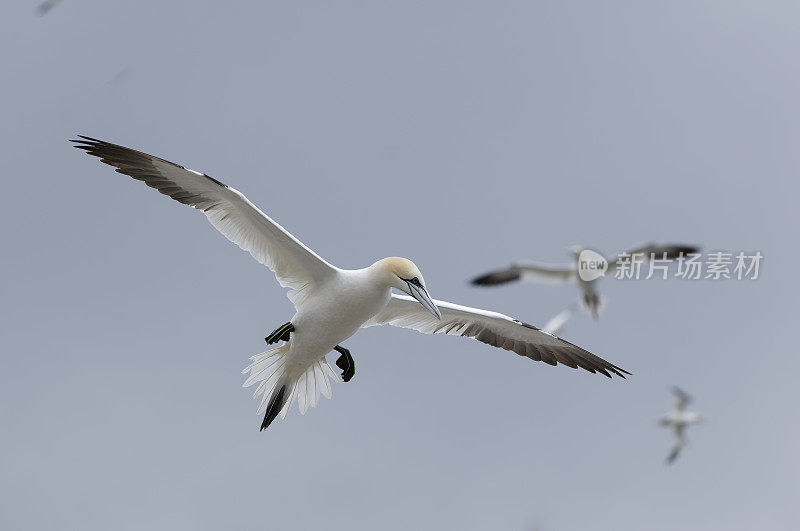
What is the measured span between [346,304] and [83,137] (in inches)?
116

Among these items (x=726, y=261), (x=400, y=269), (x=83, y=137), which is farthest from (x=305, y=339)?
(x=726, y=261)

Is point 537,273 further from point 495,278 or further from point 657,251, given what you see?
point 657,251

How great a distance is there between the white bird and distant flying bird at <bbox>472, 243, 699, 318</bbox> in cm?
795

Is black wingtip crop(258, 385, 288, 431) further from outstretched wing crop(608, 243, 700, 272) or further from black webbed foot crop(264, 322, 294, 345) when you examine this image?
outstretched wing crop(608, 243, 700, 272)

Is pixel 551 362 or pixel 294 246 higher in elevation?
pixel 294 246

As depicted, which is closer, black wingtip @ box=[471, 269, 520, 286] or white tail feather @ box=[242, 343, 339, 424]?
white tail feather @ box=[242, 343, 339, 424]

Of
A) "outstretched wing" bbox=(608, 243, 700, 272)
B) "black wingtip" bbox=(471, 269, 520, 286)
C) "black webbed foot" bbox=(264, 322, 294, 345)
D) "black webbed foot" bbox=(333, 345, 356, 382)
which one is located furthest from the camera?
"black wingtip" bbox=(471, 269, 520, 286)

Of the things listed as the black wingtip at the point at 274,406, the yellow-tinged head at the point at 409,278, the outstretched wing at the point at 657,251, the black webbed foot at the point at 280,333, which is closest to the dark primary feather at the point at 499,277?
the outstretched wing at the point at 657,251

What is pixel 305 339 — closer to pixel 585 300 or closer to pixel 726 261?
pixel 726 261

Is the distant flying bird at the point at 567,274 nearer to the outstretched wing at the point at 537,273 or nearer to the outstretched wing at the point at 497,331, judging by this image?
the outstretched wing at the point at 537,273

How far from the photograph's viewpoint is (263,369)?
453 inches

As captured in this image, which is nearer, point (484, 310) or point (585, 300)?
point (484, 310)

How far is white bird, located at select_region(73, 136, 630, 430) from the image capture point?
10641 mm

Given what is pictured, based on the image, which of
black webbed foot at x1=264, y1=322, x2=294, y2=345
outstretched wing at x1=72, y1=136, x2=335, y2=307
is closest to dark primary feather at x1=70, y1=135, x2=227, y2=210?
outstretched wing at x1=72, y1=136, x2=335, y2=307
